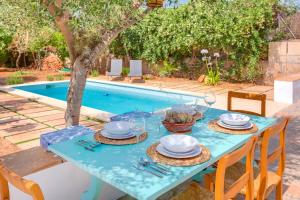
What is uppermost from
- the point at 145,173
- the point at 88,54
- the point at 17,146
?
the point at 88,54

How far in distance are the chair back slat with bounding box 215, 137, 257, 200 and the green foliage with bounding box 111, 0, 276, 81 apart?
7.55 metres

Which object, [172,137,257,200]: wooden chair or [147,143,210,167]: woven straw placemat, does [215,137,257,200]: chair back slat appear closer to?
[172,137,257,200]: wooden chair

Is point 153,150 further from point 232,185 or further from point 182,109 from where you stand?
point 182,109

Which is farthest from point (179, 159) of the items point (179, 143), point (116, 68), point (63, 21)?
point (116, 68)

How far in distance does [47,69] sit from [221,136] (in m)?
14.4

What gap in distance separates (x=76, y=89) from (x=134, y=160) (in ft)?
6.71

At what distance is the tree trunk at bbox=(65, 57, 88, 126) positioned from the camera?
12.7 ft

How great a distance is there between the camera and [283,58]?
10.1 m

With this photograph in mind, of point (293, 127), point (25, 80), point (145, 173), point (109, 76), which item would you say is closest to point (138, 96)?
point (109, 76)

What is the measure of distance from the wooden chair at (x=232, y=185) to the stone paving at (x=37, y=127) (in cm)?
119

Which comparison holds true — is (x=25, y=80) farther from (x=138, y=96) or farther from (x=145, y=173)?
(x=145, y=173)

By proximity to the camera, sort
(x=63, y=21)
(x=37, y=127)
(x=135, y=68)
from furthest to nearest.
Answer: (x=135, y=68) < (x=37, y=127) < (x=63, y=21)

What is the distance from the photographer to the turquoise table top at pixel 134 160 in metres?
1.82

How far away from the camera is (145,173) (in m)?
1.97
